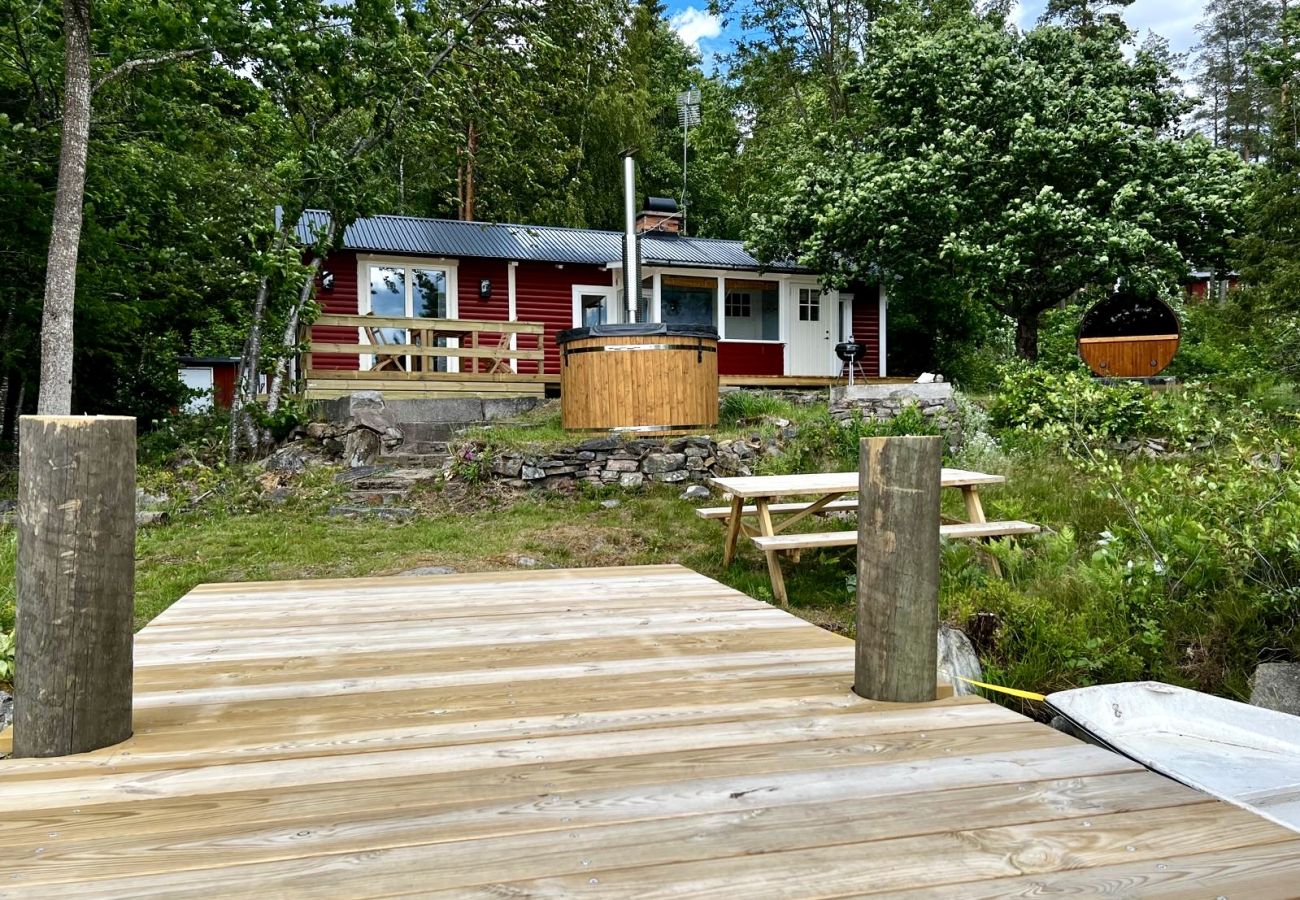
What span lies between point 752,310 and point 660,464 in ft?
25.6

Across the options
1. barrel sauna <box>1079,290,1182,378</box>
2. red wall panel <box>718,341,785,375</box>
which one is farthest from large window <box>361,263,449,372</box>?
barrel sauna <box>1079,290,1182,378</box>

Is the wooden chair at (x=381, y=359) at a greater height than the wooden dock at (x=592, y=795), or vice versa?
the wooden chair at (x=381, y=359)

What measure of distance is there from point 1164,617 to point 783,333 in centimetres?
1181

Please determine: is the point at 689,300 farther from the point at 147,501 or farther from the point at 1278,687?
the point at 1278,687

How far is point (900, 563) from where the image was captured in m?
2.10

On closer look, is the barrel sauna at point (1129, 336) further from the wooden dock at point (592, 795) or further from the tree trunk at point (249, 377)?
the tree trunk at point (249, 377)

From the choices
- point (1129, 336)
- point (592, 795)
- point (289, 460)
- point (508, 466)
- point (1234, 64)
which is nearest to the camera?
point (592, 795)

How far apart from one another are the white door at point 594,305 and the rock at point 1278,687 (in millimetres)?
12564

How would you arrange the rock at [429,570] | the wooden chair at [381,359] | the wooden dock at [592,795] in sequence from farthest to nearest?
1. the wooden chair at [381,359]
2. the rock at [429,570]
3. the wooden dock at [592,795]

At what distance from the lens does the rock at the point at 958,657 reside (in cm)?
375

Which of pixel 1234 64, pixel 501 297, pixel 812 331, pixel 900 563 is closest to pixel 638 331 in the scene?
pixel 501 297

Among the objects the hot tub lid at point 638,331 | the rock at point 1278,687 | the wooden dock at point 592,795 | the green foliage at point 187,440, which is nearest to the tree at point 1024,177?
the hot tub lid at point 638,331

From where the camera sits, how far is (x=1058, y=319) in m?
18.0

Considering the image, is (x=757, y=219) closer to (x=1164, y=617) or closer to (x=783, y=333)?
(x=783, y=333)
